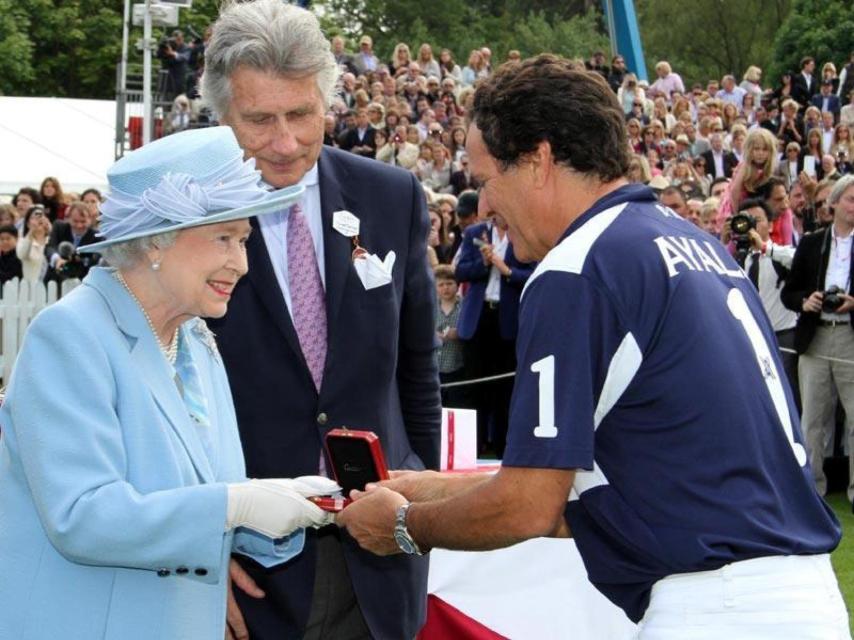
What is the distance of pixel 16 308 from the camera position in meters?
13.5

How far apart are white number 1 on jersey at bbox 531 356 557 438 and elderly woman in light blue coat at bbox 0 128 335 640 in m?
0.61

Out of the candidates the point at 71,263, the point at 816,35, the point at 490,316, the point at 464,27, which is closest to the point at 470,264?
the point at 490,316

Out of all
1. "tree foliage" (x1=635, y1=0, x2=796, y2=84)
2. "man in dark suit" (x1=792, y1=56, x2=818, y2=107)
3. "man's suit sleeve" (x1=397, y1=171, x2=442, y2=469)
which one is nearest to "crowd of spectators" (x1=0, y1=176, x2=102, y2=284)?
"man's suit sleeve" (x1=397, y1=171, x2=442, y2=469)

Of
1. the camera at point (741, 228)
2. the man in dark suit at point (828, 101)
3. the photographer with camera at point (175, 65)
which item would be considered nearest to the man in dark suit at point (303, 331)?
the camera at point (741, 228)

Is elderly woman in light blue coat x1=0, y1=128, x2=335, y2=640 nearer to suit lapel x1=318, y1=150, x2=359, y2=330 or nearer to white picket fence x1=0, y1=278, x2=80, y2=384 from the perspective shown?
suit lapel x1=318, y1=150, x2=359, y2=330

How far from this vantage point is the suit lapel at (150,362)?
2893mm

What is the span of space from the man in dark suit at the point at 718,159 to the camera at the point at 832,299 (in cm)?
925

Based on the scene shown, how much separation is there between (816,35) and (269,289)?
46558 millimetres

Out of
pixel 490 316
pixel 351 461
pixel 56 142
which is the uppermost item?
pixel 351 461

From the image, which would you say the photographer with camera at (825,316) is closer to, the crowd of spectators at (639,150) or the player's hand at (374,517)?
the crowd of spectators at (639,150)

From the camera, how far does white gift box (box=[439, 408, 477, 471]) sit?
570 cm

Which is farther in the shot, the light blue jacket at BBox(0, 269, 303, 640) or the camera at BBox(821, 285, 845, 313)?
A: the camera at BBox(821, 285, 845, 313)

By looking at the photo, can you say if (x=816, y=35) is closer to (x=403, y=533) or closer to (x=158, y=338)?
(x=403, y=533)

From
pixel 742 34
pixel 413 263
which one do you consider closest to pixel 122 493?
pixel 413 263
